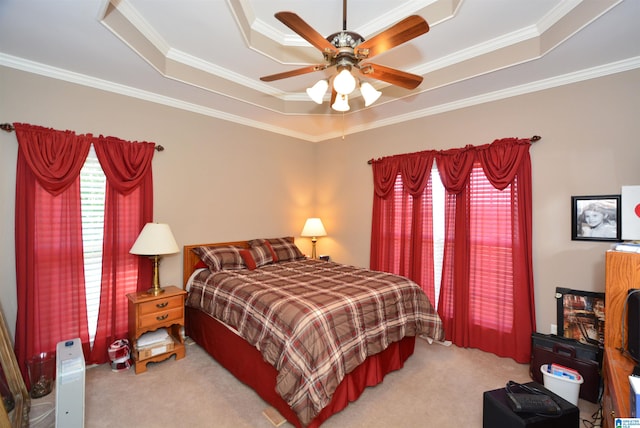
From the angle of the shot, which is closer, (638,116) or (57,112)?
(638,116)

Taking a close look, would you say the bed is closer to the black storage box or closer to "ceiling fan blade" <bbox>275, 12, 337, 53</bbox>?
the black storage box

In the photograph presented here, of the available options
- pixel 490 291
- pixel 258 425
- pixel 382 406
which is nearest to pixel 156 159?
pixel 258 425

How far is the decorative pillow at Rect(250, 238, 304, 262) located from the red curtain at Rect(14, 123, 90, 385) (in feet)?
6.58

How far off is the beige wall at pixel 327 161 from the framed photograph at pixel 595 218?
0.06 meters

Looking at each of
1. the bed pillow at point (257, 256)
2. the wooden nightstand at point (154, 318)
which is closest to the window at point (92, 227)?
the wooden nightstand at point (154, 318)

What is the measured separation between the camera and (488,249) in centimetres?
303

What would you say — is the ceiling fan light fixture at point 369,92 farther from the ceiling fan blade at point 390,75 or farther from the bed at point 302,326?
the bed at point 302,326

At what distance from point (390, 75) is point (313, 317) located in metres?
1.77

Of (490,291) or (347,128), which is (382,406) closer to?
(490,291)

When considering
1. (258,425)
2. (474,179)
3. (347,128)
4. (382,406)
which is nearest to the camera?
(258,425)

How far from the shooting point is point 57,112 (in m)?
2.54

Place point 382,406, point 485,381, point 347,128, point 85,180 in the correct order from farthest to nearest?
point 347,128, point 85,180, point 485,381, point 382,406

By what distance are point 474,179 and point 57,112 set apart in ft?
13.4

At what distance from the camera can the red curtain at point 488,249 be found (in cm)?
278
